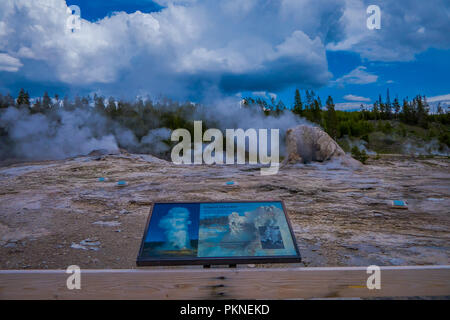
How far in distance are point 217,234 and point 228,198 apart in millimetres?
4334

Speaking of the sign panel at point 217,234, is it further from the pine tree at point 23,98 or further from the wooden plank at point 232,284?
the pine tree at point 23,98

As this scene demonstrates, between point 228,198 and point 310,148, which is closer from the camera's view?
point 228,198

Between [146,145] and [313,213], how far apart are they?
18049 millimetres

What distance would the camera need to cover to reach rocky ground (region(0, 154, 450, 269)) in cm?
363

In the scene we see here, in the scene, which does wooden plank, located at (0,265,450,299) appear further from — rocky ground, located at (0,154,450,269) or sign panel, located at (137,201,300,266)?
rocky ground, located at (0,154,450,269)

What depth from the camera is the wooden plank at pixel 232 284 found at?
1.92 meters

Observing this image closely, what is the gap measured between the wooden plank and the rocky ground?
1433 mm

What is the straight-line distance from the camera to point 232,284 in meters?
1.94

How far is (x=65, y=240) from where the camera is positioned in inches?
165

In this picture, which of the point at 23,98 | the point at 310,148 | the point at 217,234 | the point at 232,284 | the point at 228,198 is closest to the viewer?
the point at 232,284

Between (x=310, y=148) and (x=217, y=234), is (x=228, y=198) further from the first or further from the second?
(x=310, y=148)

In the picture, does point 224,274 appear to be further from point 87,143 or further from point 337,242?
point 87,143

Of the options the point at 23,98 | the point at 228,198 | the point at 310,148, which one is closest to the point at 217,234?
the point at 228,198
